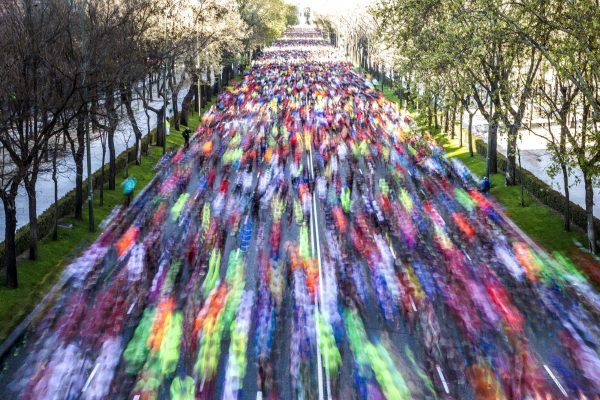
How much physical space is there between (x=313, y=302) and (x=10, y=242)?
10906 millimetres

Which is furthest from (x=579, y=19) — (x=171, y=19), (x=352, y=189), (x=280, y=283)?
(x=171, y=19)

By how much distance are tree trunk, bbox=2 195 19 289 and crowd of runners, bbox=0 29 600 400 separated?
6.30 ft

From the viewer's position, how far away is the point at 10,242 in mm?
23844

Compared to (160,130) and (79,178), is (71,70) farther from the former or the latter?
(160,130)

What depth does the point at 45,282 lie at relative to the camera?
82.5ft

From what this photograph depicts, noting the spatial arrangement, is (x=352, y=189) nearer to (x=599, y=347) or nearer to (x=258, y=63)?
(x=599, y=347)

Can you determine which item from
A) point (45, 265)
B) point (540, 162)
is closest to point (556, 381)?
point (45, 265)

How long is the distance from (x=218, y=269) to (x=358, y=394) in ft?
34.9

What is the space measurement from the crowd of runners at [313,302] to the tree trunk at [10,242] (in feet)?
6.30

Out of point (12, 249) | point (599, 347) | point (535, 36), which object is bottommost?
point (599, 347)

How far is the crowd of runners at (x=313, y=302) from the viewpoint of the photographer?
59.0ft

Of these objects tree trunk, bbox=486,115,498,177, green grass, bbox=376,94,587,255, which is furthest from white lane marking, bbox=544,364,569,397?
tree trunk, bbox=486,115,498,177

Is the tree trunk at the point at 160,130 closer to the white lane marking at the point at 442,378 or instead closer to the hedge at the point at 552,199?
the hedge at the point at 552,199

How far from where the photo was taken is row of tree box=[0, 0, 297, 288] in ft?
74.0
